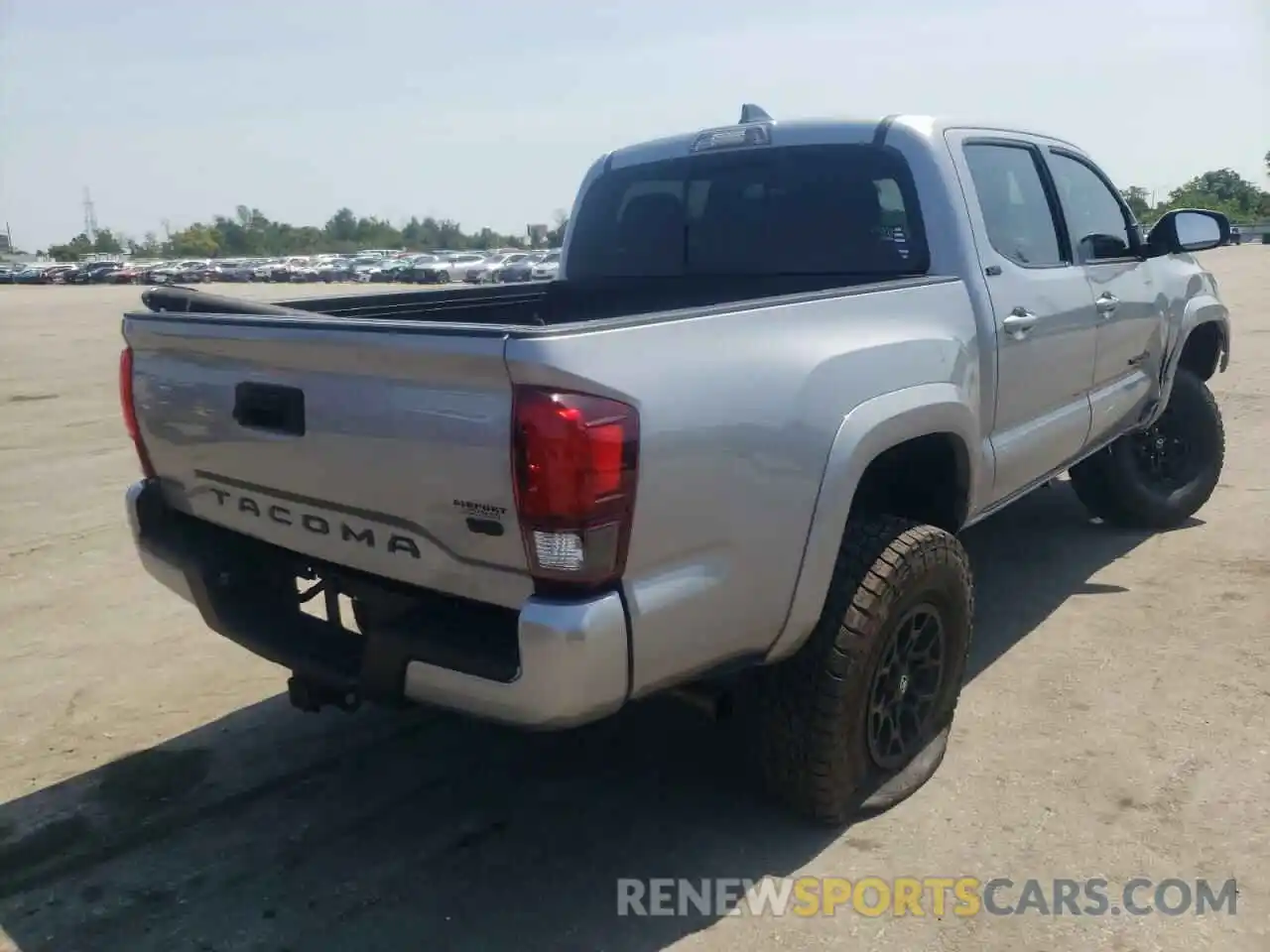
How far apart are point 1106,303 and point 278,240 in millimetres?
133147

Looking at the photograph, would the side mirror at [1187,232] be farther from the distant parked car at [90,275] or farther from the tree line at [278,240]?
the tree line at [278,240]

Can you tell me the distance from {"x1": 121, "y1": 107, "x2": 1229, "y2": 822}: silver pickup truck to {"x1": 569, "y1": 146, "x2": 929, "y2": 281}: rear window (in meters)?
0.01

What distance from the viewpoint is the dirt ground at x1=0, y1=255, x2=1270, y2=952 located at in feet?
8.96

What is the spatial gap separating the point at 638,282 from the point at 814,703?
2.11 metres

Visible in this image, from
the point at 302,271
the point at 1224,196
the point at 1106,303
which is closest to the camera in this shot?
the point at 1106,303

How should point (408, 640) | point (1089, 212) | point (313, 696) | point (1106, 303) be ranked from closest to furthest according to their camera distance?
1. point (408, 640)
2. point (313, 696)
3. point (1106, 303)
4. point (1089, 212)

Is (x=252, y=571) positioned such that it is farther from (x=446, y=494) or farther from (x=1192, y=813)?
(x=1192, y=813)

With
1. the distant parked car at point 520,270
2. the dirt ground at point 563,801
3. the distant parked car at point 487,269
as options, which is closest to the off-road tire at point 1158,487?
the dirt ground at point 563,801

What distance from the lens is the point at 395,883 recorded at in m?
2.90

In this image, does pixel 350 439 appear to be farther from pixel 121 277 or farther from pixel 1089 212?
pixel 121 277

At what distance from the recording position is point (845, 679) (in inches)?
114

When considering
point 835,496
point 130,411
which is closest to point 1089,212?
point 835,496

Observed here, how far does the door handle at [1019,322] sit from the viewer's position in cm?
378

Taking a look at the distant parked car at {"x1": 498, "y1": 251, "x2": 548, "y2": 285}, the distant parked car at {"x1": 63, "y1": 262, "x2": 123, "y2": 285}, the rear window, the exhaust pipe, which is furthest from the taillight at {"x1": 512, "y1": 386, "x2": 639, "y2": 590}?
the distant parked car at {"x1": 63, "y1": 262, "x2": 123, "y2": 285}
